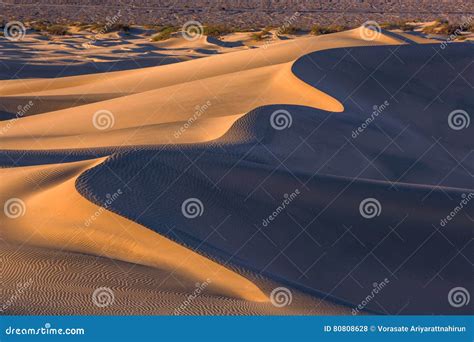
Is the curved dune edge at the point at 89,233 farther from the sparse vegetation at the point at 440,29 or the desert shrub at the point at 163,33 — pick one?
the sparse vegetation at the point at 440,29

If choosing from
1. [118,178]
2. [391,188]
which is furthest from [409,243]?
[118,178]

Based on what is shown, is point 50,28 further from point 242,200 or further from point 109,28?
point 242,200

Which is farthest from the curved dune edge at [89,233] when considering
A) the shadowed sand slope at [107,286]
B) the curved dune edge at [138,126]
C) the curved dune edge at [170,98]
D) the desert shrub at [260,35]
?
the desert shrub at [260,35]

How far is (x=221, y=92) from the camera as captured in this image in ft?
43.0

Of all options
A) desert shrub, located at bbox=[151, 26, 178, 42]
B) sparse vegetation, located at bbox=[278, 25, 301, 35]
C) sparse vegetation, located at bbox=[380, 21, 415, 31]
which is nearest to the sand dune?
desert shrub, located at bbox=[151, 26, 178, 42]

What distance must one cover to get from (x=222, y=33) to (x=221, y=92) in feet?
50.0

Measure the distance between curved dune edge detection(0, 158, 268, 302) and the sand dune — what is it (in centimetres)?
2

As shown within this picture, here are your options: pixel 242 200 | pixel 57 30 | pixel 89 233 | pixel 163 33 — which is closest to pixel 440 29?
pixel 163 33

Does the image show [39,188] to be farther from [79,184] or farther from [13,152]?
[13,152]

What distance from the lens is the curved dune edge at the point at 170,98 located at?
10711 millimetres

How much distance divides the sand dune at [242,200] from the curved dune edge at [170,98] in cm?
7

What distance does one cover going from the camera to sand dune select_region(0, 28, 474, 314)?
20.0 ft

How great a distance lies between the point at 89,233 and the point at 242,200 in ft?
5.41

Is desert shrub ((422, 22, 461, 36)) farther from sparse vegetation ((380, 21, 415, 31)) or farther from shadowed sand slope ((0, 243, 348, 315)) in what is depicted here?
shadowed sand slope ((0, 243, 348, 315))
